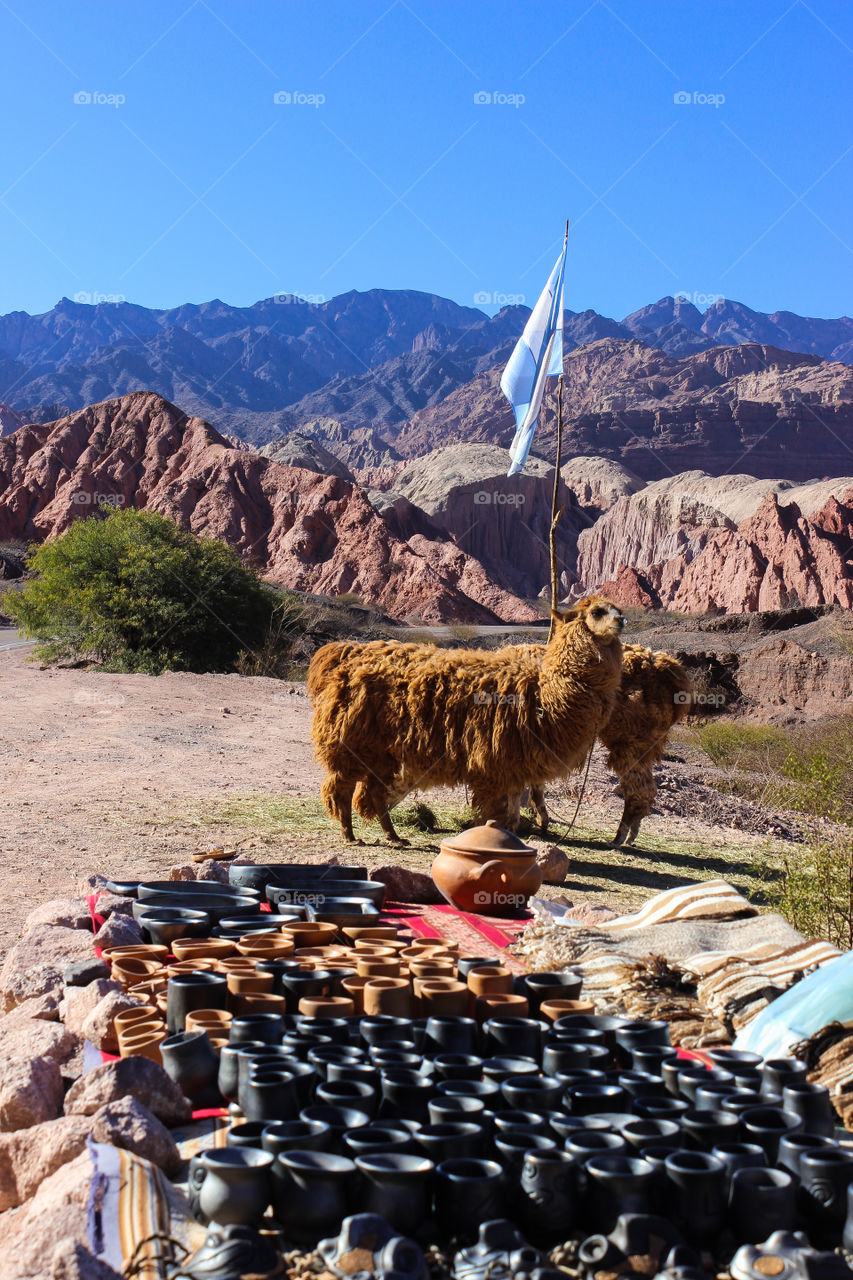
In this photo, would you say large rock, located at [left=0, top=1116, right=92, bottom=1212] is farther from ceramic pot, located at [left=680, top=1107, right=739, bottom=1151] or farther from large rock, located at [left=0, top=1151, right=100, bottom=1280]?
ceramic pot, located at [left=680, top=1107, right=739, bottom=1151]

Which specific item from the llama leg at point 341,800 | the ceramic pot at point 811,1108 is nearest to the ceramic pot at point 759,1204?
the ceramic pot at point 811,1108

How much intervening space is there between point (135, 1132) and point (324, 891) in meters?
3.49

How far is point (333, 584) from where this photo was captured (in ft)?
170

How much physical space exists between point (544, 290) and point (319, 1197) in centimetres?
972

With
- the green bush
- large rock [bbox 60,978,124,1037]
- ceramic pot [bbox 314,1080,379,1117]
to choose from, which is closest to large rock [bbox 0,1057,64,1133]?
large rock [bbox 60,978,124,1037]

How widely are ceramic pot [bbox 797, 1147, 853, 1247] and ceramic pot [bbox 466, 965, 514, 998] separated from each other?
182 cm

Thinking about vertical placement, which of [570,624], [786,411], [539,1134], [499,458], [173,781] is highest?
[786,411]

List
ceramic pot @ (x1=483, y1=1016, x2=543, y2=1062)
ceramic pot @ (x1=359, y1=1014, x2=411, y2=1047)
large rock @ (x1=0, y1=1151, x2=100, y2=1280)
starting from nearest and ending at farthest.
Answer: large rock @ (x1=0, y1=1151, x2=100, y2=1280)
ceramic pot @ (x1=359, y1=1014, x2=411, y2=1047)
ceramic pot @ (x1=483, y1=1016, x2=543, y2=1062)

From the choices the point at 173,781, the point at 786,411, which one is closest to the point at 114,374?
the point at 786,411

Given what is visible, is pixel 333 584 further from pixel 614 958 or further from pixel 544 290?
pixel 614 958

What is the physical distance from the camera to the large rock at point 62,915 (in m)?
5.89

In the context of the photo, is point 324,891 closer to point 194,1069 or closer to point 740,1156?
point 194,1069

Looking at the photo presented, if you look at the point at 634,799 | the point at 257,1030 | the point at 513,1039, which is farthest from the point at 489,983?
the point at 634,799

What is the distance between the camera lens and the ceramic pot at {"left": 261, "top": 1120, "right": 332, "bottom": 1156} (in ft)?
9.55
